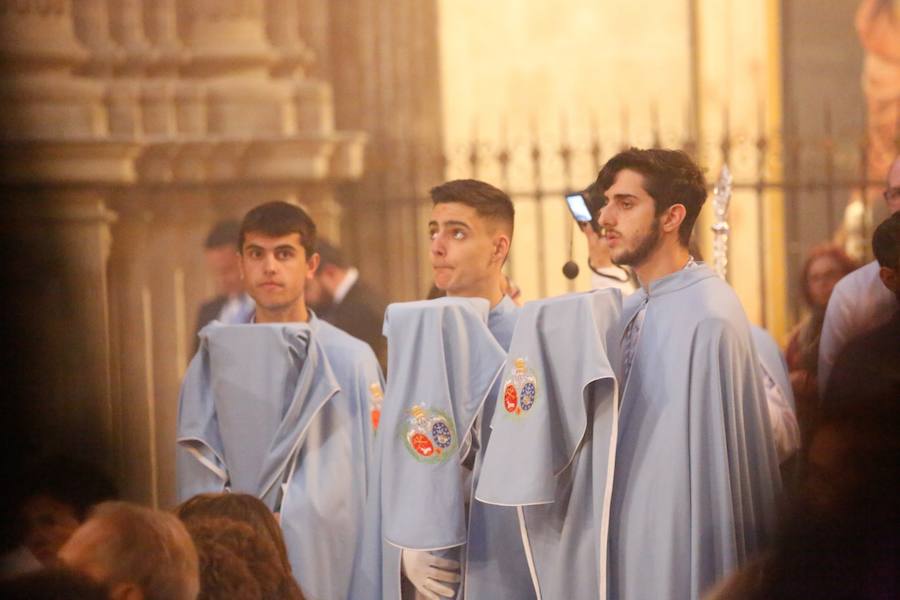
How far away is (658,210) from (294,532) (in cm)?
126

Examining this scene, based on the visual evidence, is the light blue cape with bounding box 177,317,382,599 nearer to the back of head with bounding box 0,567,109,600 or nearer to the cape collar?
the cape collar

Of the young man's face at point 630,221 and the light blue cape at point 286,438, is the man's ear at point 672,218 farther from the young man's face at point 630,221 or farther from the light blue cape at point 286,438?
the light blue cape at point 286,438

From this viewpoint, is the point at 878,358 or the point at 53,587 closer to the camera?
the point at 53,587

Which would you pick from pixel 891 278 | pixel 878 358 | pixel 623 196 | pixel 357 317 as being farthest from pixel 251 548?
pixel 357 317

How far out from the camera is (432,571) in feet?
11.0

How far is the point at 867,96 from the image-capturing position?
7.43 m

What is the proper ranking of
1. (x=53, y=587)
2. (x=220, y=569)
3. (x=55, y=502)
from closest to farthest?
(x=53, y=587) < (x=220, y=569) < (x=55, y=502)

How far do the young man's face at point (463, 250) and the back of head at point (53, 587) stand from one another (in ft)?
5.00

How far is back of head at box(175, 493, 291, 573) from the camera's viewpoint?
318cm

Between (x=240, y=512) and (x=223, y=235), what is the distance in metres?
2.44

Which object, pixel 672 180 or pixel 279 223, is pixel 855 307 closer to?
pixel 672 180

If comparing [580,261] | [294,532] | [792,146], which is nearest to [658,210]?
[294,532]

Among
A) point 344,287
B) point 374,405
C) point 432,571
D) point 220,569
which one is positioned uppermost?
point 344,287

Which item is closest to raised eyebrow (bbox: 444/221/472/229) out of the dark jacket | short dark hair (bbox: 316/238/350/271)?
the dark jacket
